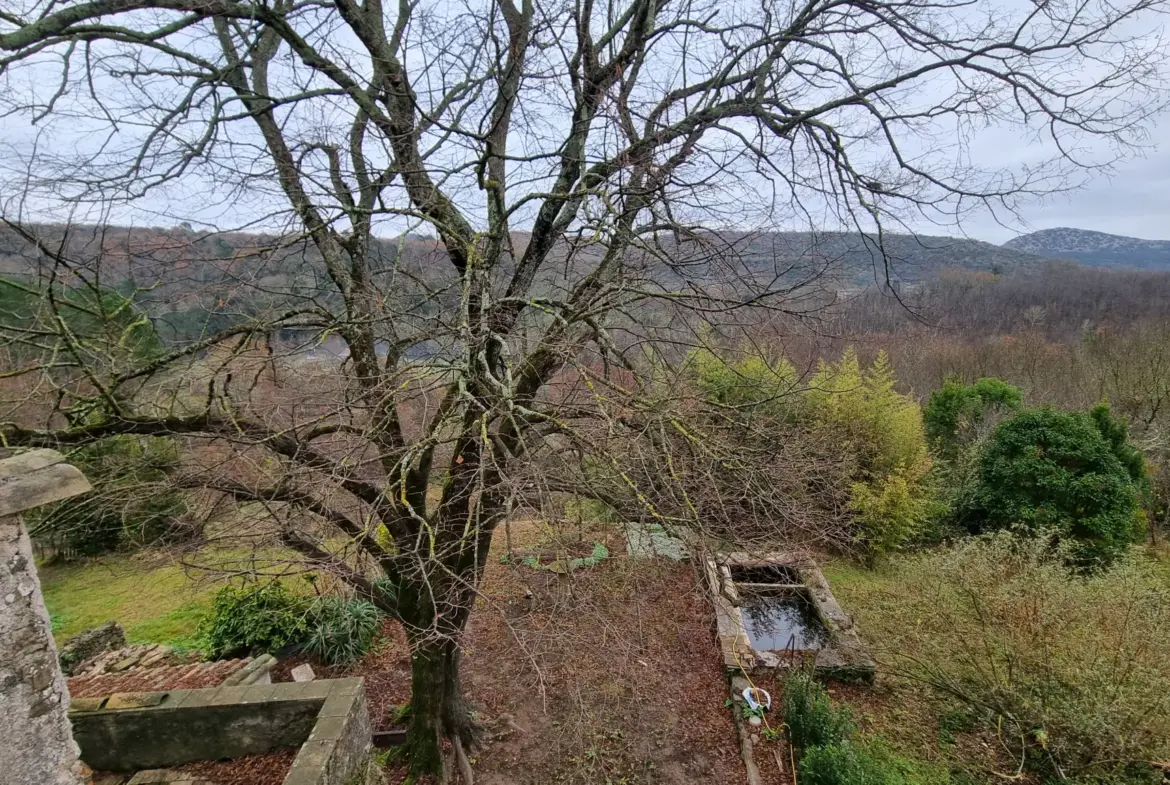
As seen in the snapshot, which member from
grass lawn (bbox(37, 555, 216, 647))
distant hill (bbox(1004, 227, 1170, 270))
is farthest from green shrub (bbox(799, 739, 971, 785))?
distant hill (bbox(1004, 227, 1170, 270))

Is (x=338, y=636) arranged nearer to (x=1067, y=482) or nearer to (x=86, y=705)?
(x=86, y=705)

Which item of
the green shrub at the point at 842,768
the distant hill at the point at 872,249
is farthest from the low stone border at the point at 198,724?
the distant hill at the point at 872,249

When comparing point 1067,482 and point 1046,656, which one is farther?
point 1067,482

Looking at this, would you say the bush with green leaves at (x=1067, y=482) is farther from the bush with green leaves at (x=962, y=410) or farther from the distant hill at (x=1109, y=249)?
the distant hill at (x=1109, y=249)

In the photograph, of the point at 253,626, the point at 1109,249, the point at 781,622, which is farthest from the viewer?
the point at 1109,249

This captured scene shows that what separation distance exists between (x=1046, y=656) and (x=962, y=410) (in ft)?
30.2

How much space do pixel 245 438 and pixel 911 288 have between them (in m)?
7.30

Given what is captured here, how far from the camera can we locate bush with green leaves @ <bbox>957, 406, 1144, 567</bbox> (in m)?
9.20

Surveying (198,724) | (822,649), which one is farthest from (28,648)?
(822,649)

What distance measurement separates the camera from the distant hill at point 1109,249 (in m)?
38.7

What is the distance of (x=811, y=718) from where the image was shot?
18.3 ft

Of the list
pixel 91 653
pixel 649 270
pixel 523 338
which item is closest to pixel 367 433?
pixel 523 338

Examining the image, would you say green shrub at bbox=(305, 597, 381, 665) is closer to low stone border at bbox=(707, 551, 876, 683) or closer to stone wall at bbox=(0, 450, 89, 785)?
stone wall at bbox=(0, 450, 89, 785)

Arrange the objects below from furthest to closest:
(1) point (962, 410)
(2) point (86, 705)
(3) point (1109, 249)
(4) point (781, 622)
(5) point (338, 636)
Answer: (3) point (1109, 249)
(1) point (962, 410)
(4) point (781, 622)
(5) point (338, 636)
(2) point (86, 705)
